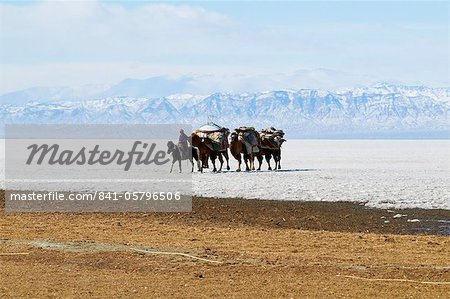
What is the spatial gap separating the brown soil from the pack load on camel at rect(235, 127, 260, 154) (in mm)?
19621

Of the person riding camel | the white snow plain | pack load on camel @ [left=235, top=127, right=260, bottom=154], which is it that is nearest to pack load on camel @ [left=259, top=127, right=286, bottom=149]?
pack load on camel @ [left=235, top=127, right=260, bottom=154]

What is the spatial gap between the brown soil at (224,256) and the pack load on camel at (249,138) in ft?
64.4

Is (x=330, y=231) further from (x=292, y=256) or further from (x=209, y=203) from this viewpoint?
(x=209, y=203)

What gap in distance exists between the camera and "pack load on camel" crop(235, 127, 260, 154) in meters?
43.2

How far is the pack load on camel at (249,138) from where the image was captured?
142 feet

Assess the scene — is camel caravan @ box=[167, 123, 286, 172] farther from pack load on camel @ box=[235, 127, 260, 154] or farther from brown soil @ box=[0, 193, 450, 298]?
→ brown soil @ box=[0, 193, 450, 298]

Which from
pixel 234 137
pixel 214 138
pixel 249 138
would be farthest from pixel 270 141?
pixel 214 138

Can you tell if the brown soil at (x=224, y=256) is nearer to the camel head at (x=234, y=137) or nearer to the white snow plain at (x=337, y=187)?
the white snow plain at (x=337, y=187)

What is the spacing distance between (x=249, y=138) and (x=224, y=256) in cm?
2854

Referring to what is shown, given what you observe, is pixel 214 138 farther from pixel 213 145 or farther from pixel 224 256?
pixel 224 256

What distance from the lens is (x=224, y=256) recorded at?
49.9 ft

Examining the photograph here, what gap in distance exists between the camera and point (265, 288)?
12.4m

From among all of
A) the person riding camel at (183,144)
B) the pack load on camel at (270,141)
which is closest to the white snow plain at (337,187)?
the person riding camel at (183,144)

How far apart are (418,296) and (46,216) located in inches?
518
